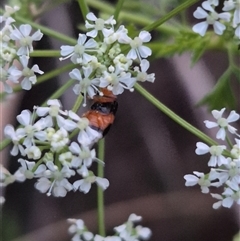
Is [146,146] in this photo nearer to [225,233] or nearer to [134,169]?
[134,169]

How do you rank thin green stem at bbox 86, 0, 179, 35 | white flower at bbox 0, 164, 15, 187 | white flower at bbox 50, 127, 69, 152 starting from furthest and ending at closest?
thin green stem at bbox 86, 0, 179, 35
white flower at bbox 0, 164, 15, 187
white flower at bbox 50, 127, 69, 152

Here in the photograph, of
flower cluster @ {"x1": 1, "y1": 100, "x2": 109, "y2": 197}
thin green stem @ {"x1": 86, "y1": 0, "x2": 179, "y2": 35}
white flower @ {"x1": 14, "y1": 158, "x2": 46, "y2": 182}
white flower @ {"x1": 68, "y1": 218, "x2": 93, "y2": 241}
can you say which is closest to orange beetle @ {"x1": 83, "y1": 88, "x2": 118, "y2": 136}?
flower cluster @ {"x1": 1, "y1": 100, "x2": 109, "y2": 197}

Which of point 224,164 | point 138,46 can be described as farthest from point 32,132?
point 224,164

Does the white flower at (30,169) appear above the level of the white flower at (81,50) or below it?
below

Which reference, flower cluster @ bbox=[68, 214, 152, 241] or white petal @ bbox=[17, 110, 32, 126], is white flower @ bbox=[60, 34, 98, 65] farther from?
flower cluster @ bbox=[68, 214, 152, 241]

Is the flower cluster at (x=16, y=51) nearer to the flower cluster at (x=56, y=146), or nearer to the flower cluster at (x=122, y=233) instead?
the flower cluster at (x=56, y=146)

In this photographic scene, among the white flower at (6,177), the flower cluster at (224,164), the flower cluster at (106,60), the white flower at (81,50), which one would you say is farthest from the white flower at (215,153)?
the white flower at (6,177)

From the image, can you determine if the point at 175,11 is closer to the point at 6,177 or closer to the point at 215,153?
the point at 215,153
